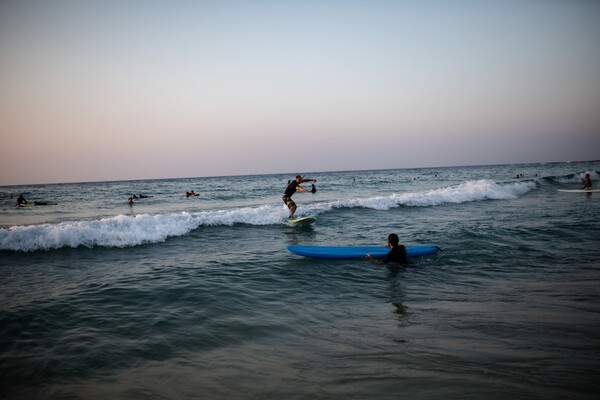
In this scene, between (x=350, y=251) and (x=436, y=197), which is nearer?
(x=350, y=251)

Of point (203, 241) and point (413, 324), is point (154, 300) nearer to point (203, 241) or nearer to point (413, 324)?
point (413, 324)

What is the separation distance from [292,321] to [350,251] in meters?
4.86

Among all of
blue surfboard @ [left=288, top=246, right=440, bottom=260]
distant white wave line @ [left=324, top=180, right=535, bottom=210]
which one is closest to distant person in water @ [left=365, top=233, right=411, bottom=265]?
blue surfboard @ [left=288, top=246, right=440, bottom=260]

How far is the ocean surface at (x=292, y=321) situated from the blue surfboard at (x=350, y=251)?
245mm

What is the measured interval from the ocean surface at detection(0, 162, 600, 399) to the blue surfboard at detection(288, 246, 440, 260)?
245 mm

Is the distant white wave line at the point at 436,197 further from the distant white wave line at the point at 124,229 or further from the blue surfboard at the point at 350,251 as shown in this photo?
the blue surfboard at the point at 350,251

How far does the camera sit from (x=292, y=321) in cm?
543

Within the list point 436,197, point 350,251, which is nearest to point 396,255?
point 350,251

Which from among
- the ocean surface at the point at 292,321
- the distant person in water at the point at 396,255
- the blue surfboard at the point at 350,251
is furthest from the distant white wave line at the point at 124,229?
the distant person in water at the point at 396,255

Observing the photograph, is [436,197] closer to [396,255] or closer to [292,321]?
[396,255]

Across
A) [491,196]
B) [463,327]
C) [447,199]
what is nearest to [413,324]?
[463,327]

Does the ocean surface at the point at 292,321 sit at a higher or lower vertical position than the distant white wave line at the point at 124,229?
lower

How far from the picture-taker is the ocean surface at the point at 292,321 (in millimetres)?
3570

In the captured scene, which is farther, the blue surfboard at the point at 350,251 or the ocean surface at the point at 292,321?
the blue surfboard at the point at 350,251
